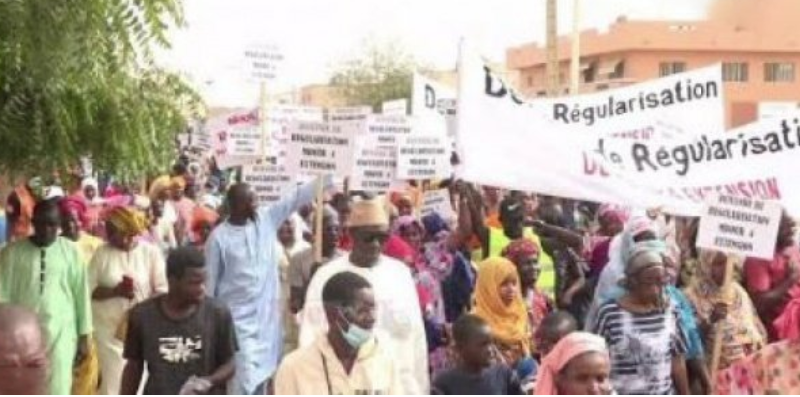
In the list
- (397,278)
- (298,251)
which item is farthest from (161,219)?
(397,278)

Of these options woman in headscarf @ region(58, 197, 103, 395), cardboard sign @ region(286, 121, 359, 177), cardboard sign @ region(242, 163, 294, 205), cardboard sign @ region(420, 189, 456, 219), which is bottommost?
woman in headscarf @ region(58, 197, 103, 395)

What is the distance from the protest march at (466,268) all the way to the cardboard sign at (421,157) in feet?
0.40

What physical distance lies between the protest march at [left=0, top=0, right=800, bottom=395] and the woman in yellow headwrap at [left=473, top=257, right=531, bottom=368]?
1cm

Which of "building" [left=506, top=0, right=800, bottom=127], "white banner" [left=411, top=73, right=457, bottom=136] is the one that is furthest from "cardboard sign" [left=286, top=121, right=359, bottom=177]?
"building" [left=506, top=0, right=800, bottom=127]

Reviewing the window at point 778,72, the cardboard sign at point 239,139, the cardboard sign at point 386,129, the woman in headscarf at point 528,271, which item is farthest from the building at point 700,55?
the woman in headscarf at point 528,271

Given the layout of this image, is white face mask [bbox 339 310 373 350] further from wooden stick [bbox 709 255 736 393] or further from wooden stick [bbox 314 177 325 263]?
wooden stick [bbox 314 177 325 263]

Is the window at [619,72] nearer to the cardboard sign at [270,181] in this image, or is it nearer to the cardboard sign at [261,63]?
the cardboard sign at [261,63]

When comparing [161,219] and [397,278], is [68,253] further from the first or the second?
[161,219]

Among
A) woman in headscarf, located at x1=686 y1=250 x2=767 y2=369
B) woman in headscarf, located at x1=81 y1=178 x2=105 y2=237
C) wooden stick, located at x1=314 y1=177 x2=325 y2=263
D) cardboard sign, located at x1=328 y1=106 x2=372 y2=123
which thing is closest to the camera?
woman in headscarf, located at x1=686 y1=250 x2=767 y2=369

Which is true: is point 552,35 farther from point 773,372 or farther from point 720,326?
point 773,372

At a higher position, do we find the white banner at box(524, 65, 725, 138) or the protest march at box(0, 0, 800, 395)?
the white banner at box(524, 65, 725, 138)

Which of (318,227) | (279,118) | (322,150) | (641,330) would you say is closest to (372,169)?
(322,150)

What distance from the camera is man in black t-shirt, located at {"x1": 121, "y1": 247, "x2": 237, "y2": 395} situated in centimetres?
673

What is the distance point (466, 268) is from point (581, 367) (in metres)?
4.66
